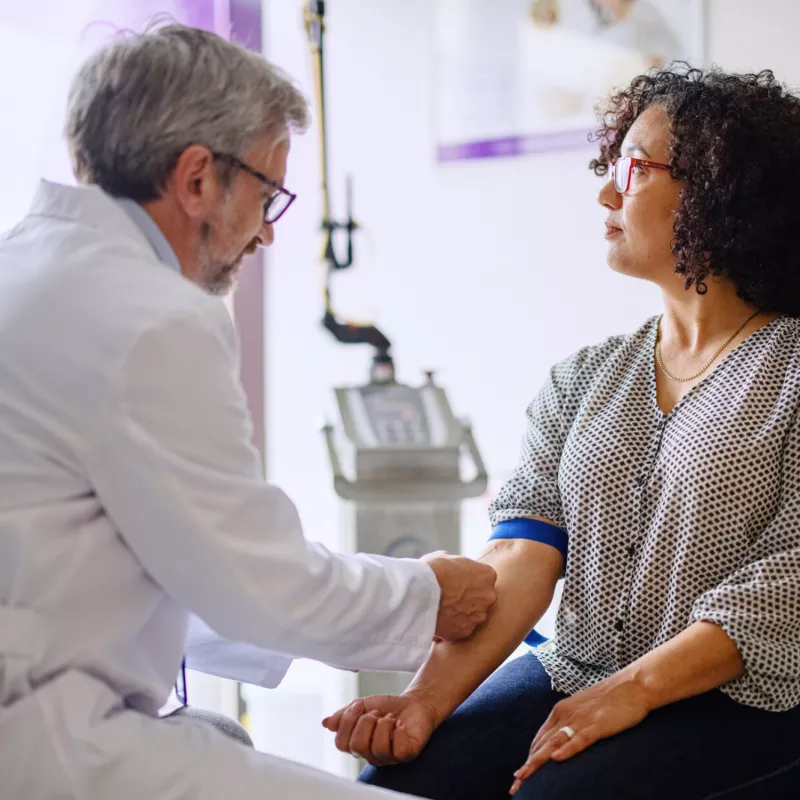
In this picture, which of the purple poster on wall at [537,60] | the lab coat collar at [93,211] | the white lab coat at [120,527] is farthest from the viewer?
the purple poster on wall at [537,60]

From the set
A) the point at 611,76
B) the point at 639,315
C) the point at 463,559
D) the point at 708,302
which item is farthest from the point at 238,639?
the point at 611,76

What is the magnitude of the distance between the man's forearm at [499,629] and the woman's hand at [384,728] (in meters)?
0.04

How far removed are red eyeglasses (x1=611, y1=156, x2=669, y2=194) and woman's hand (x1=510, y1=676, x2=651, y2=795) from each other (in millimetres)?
824

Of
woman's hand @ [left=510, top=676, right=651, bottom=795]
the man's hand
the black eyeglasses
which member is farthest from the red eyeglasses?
woman's hand @ [left=510, top=676, right=651, bottom=795]

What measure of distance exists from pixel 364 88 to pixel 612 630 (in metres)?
2.77

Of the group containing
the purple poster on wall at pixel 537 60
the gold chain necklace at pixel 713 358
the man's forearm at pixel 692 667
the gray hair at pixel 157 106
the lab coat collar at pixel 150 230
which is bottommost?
the man's forearm at pixel 692 667

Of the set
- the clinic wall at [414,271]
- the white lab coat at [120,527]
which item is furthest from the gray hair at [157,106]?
the clinic wall at [414,271]

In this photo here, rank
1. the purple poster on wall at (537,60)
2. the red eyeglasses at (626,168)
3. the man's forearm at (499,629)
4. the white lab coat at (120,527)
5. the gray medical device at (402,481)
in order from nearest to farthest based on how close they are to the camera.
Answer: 1. the white lab coat at (120,527)
2. the man's forearm at (499,629)
3. the red eyeglasses at (626,168)
4. the gray medical device at (402,481)
5. the purple poster on wall at (537,60)

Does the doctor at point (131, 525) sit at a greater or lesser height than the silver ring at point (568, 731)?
greater

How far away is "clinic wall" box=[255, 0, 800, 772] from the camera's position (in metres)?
3.46

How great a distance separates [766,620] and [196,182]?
99 centimetres

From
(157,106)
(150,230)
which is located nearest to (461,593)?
(150,230)

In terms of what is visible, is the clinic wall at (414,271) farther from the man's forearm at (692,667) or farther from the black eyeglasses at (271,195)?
the man's forearm at (692,667)

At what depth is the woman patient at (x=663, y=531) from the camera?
1.36 m
